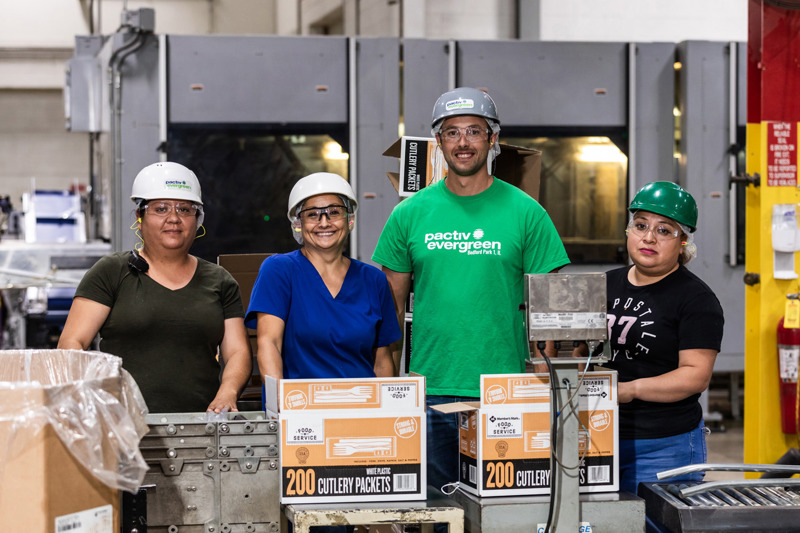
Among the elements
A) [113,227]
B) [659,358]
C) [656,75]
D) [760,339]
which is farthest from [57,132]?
[659,358]

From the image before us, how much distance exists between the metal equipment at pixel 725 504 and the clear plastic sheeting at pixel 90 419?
1.16 m

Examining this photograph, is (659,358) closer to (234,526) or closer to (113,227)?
(234,526)

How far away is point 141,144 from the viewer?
539cm

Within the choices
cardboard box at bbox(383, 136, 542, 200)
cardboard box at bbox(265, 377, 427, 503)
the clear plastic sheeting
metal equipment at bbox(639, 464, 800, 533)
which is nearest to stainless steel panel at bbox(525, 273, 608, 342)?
cardboard box at bbox(265, 377, 427, 503)

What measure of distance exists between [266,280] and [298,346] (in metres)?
0.19

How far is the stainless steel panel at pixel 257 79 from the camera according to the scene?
17.8 ft

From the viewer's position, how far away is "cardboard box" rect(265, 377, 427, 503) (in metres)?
1.88

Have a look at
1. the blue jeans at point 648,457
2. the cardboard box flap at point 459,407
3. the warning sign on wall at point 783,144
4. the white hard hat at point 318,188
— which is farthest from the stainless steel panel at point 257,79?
the cardboard box flap at point 459,407

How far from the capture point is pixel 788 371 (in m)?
3.99

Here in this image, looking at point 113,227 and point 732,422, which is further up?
point 113,227

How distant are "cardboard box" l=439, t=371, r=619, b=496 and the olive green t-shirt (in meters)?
0.76

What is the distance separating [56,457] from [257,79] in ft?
14.3

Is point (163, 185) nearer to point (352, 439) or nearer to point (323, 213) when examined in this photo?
point (323, 213)

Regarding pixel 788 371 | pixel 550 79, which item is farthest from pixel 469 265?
pixel 550 79
